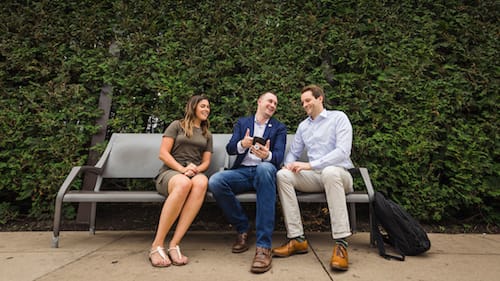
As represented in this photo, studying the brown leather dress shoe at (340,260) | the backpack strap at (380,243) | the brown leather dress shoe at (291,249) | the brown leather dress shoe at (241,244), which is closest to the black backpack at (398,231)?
the backpack strap at (380,243)

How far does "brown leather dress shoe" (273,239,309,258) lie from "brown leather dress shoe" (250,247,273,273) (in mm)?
186

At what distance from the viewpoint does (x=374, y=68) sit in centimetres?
388

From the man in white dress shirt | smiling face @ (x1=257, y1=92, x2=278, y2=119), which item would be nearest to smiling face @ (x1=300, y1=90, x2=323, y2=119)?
the man in white dress shirt

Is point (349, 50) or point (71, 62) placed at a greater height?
point (349, 50)

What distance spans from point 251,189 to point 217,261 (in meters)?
0.73

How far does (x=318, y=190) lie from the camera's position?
2.87 meters

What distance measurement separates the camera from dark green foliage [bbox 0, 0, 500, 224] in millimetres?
3688

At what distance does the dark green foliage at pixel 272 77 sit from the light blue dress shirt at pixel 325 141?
0.61 meters

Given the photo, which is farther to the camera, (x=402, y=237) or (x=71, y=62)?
(x=71, y=62)

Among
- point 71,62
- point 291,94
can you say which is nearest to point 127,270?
point 291,94

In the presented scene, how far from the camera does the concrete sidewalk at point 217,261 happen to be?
7.49 ft

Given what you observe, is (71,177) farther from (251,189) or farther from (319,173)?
(319,173)

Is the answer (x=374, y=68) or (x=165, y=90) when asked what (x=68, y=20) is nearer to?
(x=165, y=90)

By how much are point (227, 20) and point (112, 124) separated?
1.97 m
